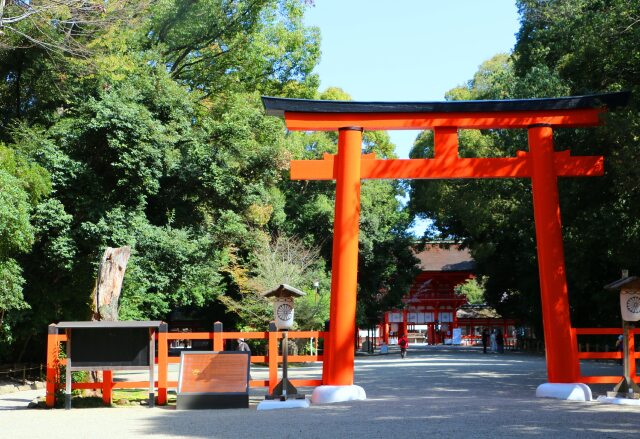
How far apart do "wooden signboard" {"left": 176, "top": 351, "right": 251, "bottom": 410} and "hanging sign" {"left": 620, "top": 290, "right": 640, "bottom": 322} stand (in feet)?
21.5

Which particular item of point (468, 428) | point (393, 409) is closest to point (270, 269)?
point (393, 409)

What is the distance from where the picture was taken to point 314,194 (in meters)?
37.0

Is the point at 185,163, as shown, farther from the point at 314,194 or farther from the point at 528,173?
the point at 314,194

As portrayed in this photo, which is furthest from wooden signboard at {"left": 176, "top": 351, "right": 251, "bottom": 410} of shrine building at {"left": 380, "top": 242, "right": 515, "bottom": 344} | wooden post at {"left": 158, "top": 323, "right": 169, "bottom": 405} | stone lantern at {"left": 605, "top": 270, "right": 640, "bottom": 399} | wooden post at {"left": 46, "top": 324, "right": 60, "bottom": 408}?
shrine building at {"left": 380, "top": 242, "right": 515, "bottom": 344}

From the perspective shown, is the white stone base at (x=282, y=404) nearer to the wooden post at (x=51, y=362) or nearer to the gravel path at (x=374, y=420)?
the gravel path at (x=374, y=420)

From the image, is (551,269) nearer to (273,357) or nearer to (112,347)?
(273,357)

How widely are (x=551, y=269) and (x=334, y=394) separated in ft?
14.7

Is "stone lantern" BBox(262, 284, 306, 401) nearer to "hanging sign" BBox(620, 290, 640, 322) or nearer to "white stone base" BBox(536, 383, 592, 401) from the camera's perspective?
"white stone base" BBox(536, 383, 592, 401)

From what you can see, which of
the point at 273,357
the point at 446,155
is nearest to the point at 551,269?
the point at 446,155

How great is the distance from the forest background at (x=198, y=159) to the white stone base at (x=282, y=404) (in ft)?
22.3

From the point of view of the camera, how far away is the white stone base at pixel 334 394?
13.5 meters

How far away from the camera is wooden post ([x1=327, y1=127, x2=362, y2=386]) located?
13812mm

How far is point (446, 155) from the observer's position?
14609 millimetres

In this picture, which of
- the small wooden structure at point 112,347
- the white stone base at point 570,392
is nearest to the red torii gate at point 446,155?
the white stone base at point 570,392
